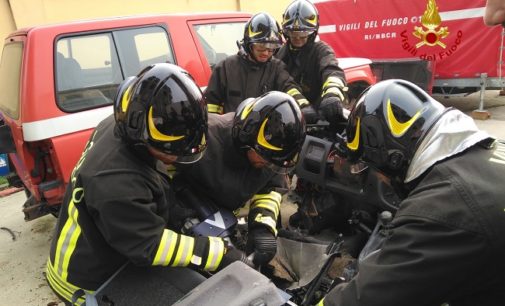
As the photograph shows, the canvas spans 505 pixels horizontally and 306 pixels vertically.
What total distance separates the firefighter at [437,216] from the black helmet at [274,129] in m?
0.65

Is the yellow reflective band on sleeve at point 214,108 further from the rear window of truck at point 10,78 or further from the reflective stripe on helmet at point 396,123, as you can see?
the reflective stripe on helmet at point 396,123

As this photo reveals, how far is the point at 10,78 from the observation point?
3326 millimetres

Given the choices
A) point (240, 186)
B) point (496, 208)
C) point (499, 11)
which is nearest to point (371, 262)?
point (496, 208)

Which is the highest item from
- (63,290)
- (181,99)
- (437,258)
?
(181,99)

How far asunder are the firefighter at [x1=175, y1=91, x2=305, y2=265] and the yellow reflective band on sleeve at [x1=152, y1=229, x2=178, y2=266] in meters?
0.49

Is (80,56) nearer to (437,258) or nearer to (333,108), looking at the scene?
(333,108)

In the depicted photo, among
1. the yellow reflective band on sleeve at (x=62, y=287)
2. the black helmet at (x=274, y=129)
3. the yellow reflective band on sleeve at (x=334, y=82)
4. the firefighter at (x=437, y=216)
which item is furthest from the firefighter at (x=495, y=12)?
the yellow reflective band on sleeve at (x=334, y=82)

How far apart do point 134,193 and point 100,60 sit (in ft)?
7.59

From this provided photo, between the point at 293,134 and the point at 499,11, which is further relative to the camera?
the point at 293,134

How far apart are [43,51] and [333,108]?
7.42ft

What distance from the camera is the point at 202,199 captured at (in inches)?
86.9

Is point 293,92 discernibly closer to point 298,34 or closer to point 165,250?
point 298,34

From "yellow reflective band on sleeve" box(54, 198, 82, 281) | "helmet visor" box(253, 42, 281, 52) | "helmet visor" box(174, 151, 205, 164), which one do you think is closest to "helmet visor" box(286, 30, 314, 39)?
"helmet visor" box(253, 42, 281, 52)

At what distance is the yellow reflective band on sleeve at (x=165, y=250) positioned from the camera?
5.42 ft
